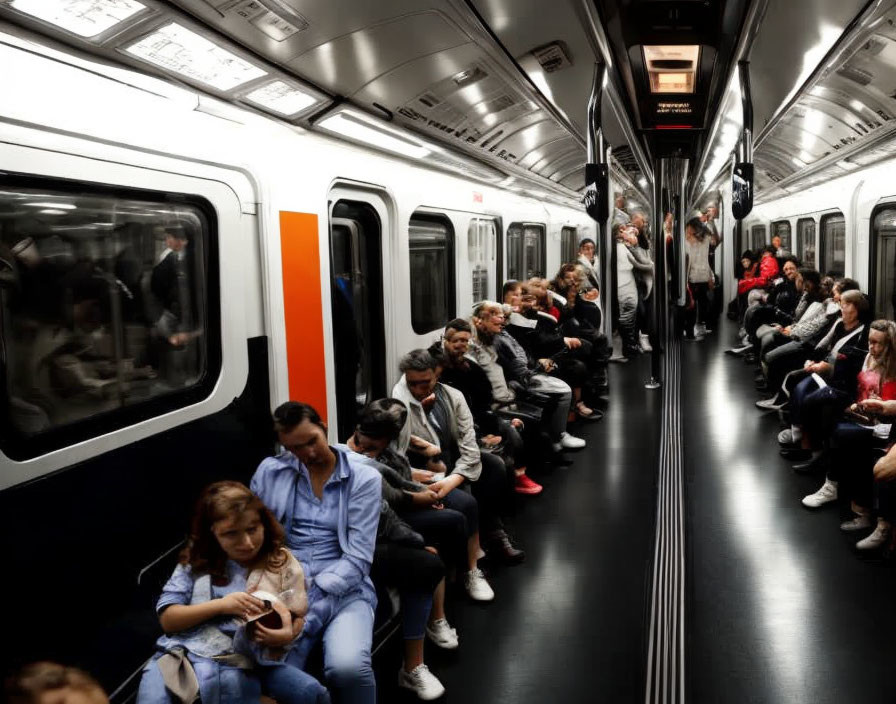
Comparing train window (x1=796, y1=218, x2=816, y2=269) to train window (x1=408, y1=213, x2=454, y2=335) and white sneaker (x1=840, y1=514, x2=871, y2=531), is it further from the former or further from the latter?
white sneaker (x1=840, y1=514, x2=871, y2=531)

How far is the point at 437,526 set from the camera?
367cm

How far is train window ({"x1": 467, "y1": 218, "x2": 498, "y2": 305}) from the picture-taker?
281 inches

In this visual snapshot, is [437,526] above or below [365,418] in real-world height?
below

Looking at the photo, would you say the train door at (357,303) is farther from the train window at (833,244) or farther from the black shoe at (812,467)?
the train window at (833,244)

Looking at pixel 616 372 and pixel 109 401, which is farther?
pixel 616 372

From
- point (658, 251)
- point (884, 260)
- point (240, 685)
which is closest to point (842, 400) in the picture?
point (658, 251)

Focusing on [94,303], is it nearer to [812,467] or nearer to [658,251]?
[658,251]

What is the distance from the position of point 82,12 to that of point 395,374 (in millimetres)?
3122

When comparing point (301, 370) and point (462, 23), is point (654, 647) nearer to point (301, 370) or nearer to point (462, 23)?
point (301, 370)

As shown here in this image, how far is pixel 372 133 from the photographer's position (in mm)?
4566

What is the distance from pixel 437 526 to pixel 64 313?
6.37 feet

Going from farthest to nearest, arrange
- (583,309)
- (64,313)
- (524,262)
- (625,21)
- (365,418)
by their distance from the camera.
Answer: (524,262)
(583,309)
(625,21)
(365,418)
(64,313)

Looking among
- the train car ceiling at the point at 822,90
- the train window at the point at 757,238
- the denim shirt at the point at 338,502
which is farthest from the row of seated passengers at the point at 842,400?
the train window at the point at 757,238

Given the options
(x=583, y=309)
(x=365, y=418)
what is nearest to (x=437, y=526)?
(x=365, y=418)
